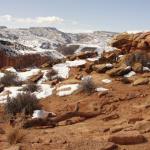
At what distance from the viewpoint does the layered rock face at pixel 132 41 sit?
28.1 metres

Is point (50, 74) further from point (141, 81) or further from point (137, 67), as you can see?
point (141, 81)

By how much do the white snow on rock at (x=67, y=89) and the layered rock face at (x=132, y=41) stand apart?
398 inches

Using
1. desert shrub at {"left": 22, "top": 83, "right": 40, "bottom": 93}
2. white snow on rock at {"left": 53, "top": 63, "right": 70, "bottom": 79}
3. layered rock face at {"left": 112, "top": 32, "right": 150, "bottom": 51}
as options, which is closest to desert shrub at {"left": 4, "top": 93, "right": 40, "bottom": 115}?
desert shrub at {"left": 22, "top": 83, "right": 40, "bottom": 93}

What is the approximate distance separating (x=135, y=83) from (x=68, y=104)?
4053mm

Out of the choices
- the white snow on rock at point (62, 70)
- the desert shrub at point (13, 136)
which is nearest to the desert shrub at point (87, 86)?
the white snow on rock at point (62, 70)

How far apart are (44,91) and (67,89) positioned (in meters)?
1.39

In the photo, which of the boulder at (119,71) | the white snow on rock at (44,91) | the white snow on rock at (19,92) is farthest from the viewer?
the boulder at (119,71)

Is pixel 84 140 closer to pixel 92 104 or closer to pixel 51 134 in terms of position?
pixel 51 134

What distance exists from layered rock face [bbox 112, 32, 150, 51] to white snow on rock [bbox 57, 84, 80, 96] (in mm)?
10119

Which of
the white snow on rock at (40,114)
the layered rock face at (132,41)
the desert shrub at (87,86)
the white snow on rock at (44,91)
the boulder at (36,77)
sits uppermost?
the layered rock face at (132,41)

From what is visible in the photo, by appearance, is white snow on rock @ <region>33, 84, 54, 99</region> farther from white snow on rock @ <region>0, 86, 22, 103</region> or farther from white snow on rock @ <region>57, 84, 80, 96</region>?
white snow on rock @ <region>0, 86, 22, 103</region>

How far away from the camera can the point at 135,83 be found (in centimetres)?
1880

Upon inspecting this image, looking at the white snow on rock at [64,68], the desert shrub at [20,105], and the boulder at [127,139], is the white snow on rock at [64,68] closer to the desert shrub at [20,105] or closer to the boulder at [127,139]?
the desert shrub at [20,105]

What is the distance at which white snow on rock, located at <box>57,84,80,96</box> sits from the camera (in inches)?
741
